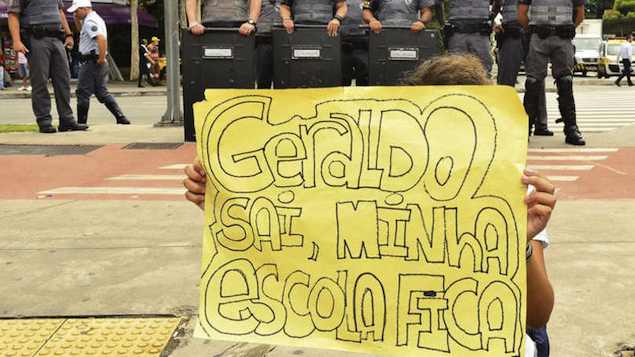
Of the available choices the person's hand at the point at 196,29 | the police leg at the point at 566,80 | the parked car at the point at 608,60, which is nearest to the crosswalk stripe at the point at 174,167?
the person's hand at the point at 196,29

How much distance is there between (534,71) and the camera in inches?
304

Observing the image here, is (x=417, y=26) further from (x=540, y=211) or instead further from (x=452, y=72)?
(x=540, y=211)

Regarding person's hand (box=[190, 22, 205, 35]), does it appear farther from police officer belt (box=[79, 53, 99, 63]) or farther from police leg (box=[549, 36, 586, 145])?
police officer belt (box=[79, 53, 99, 63])

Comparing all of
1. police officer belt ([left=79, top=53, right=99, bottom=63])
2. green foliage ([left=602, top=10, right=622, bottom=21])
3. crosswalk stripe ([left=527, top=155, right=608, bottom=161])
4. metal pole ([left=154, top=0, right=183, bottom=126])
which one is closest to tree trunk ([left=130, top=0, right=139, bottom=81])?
police officer belt ([left=79, top=53, right=99, bottom=63])

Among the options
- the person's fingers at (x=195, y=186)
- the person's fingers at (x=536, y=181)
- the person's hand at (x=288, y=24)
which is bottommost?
the person's fingers at (x=195, y=186)

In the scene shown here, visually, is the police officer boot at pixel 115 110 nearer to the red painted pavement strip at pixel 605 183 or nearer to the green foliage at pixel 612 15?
the red painted pavement strip at pixel 605 183

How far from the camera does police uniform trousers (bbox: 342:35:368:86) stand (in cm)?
812

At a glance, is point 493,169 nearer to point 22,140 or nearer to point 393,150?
point 393,150

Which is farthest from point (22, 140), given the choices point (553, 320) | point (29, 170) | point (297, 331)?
point (297, 331)

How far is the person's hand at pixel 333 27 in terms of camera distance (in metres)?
7.39

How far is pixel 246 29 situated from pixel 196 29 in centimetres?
46

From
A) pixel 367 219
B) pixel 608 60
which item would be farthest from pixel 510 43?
pixel 608 60

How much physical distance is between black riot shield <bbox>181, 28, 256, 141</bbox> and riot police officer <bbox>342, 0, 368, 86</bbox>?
3.58 feet

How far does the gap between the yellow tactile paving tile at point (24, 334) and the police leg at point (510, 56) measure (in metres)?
6.15
